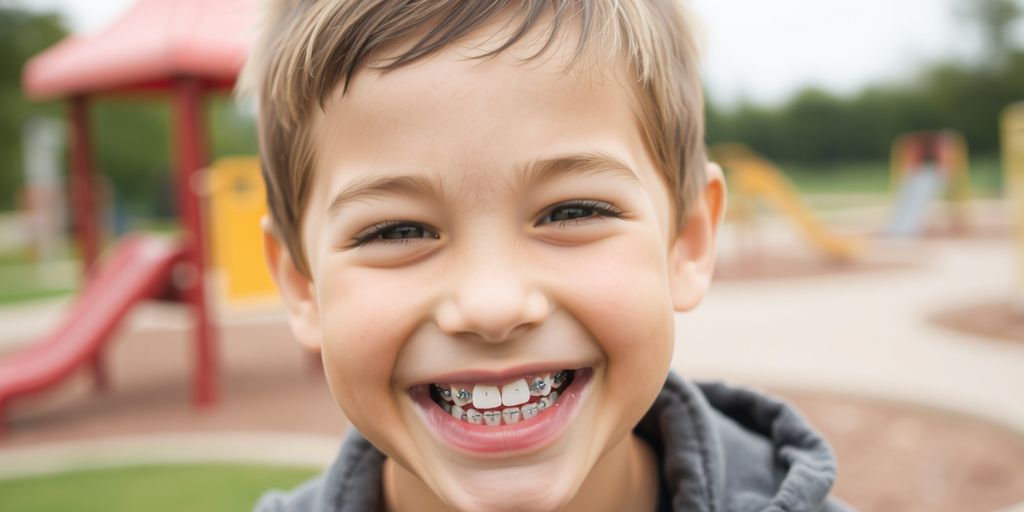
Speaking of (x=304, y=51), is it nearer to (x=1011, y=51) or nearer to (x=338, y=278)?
(x=338, y=278)

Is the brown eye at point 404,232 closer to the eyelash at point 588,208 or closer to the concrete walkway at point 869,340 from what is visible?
the eyelash at point 588,208

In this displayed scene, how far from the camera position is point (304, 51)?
1.43 meters

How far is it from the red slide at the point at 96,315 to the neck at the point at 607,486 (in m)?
5.56

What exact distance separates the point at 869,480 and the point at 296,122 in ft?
12.4

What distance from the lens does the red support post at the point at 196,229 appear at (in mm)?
6656

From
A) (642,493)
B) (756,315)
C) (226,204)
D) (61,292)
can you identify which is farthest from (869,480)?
(61,292)

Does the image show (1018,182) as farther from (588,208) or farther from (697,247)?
(588,208)

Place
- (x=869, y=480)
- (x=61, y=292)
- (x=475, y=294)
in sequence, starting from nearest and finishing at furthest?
1. (x=475, y=294)
2. (x=869, y=480)
3. (x=61, y=292)

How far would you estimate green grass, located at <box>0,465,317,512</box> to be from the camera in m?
4.58

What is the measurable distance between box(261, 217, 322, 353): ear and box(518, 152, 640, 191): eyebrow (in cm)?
54

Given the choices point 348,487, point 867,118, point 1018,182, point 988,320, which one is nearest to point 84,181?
point 348,487

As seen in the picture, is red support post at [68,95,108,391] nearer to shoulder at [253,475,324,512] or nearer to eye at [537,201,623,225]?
shoulder at [253,475,324,512]

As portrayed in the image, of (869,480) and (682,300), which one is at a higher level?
(682,300)

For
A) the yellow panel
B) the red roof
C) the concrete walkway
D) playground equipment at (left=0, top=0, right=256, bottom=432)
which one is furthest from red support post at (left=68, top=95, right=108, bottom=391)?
the concrete walkway
